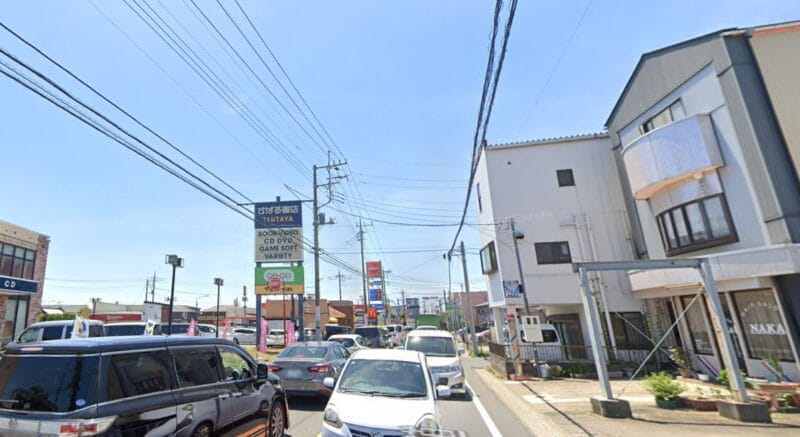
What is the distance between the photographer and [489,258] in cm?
2247

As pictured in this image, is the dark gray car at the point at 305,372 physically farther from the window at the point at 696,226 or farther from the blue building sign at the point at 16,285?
the blue building sign at the point at 16,285

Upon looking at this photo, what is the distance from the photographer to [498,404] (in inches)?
400

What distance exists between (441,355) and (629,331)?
10.9m

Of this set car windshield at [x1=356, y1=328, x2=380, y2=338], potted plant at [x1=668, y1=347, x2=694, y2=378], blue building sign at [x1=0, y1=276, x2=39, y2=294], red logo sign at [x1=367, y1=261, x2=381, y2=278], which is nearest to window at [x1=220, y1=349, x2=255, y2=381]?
potted plant at [x1=668, y1=347, x2=694, y2=378]

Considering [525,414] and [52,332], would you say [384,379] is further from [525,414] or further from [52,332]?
[52,332]

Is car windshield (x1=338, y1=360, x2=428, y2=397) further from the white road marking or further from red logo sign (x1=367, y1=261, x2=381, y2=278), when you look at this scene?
red logo sign (x1=367, y1=261, x2=381, y2=278)

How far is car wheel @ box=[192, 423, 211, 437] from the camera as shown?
14.4 feet

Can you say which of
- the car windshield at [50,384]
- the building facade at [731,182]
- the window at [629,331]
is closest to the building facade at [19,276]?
the car windshield at [50,384]

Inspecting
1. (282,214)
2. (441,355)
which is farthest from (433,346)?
(282,214)

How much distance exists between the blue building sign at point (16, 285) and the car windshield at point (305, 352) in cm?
2004

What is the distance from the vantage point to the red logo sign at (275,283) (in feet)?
87.0

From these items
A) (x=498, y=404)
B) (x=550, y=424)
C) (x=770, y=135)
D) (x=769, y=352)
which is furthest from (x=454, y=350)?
(x=770, y=135)

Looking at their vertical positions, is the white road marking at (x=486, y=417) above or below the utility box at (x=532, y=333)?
below

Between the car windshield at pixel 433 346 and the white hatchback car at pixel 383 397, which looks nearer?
the white hatchback car at pixel 383 397
